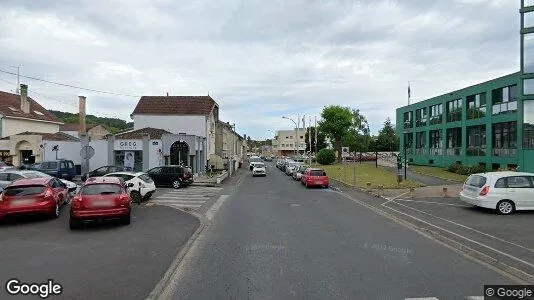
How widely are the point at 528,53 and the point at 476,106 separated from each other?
1059 cm

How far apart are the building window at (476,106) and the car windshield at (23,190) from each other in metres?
36.5

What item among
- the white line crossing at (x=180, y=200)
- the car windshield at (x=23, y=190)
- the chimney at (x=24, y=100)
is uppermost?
the chimney at (x=24, y=100)

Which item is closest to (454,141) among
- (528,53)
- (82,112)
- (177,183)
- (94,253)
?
(528,53)

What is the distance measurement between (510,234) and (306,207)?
29.4 ft

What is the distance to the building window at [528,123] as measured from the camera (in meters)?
32.2

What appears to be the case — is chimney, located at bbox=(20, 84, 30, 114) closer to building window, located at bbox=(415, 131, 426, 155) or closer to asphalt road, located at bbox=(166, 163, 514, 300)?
building window, located at bbox=(415, 131, 426, 155)

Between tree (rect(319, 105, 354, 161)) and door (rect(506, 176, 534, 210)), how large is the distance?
66623mm

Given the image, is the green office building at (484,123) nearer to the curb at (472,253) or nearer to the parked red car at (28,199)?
the curb at (472,253)

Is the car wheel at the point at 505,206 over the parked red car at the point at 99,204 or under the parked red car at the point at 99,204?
under

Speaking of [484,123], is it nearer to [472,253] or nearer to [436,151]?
[436,151]

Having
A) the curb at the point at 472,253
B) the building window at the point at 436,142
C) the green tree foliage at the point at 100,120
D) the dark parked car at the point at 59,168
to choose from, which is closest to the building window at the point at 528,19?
the building window at the point at 436,142

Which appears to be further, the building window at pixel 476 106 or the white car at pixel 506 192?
the building window at pixel 476 106

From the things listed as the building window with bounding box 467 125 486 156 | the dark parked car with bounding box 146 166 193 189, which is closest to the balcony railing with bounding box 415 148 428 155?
the building window with bounding box 467 125 486 156

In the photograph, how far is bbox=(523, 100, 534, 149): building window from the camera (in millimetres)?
32156
